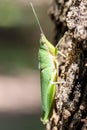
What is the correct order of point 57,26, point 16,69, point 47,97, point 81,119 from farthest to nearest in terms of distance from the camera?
point 16,69 < point 57,26 < point 47,97 < point 81,119

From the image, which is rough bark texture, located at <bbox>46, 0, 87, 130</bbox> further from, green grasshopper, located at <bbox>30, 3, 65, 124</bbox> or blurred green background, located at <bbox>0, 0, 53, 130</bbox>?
blurred green background, located at <bbox>0, 0, 53, 130</bbox>

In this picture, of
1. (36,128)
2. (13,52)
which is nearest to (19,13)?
(13,52)

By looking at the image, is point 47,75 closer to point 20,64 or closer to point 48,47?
point 48,47

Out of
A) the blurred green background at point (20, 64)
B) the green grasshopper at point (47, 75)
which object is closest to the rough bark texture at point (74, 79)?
the green grasshopper at point (47, 75)

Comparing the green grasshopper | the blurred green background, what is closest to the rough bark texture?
the green grasshopper

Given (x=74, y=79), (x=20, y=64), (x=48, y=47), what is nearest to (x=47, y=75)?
(x=48, y=47)

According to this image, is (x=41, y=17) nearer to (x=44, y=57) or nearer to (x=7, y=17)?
(x=7, y=17)
